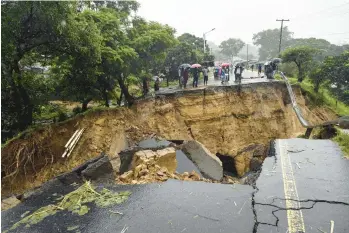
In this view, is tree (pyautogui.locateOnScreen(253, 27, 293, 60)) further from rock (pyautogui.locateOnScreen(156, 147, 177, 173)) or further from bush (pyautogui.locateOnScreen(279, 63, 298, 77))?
rock (pyautogui.locateOnScreen(156, 147, 177, 173))

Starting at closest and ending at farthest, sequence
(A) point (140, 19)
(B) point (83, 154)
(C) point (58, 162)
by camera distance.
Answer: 1. (C) point (58, 162)
2. (B) point (83, 154)
3. (A) point (140, 19)

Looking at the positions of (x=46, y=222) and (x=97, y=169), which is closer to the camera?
(x=46, y=222)

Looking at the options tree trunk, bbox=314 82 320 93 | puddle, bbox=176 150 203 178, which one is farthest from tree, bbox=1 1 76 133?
tree trunk, bbox=314 82 320 93

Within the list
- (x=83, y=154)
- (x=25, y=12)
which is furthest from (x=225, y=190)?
(x=83, y=154)

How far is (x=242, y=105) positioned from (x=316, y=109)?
29.5 feet

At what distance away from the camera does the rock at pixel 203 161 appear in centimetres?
1016

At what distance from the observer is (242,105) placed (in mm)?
18578

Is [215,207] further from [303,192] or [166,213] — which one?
[303,192]

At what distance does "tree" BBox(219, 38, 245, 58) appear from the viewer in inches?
2881

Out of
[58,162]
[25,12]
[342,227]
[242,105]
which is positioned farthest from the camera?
[242,105]

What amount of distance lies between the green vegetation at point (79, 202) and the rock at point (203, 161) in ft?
18.5

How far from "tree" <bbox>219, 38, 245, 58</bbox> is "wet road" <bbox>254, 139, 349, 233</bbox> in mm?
70202

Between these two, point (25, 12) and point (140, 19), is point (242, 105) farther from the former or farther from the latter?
point (25, 12)

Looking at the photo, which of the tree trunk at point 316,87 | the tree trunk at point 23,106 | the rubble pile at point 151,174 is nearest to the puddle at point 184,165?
the rubble pile at point 151,174
